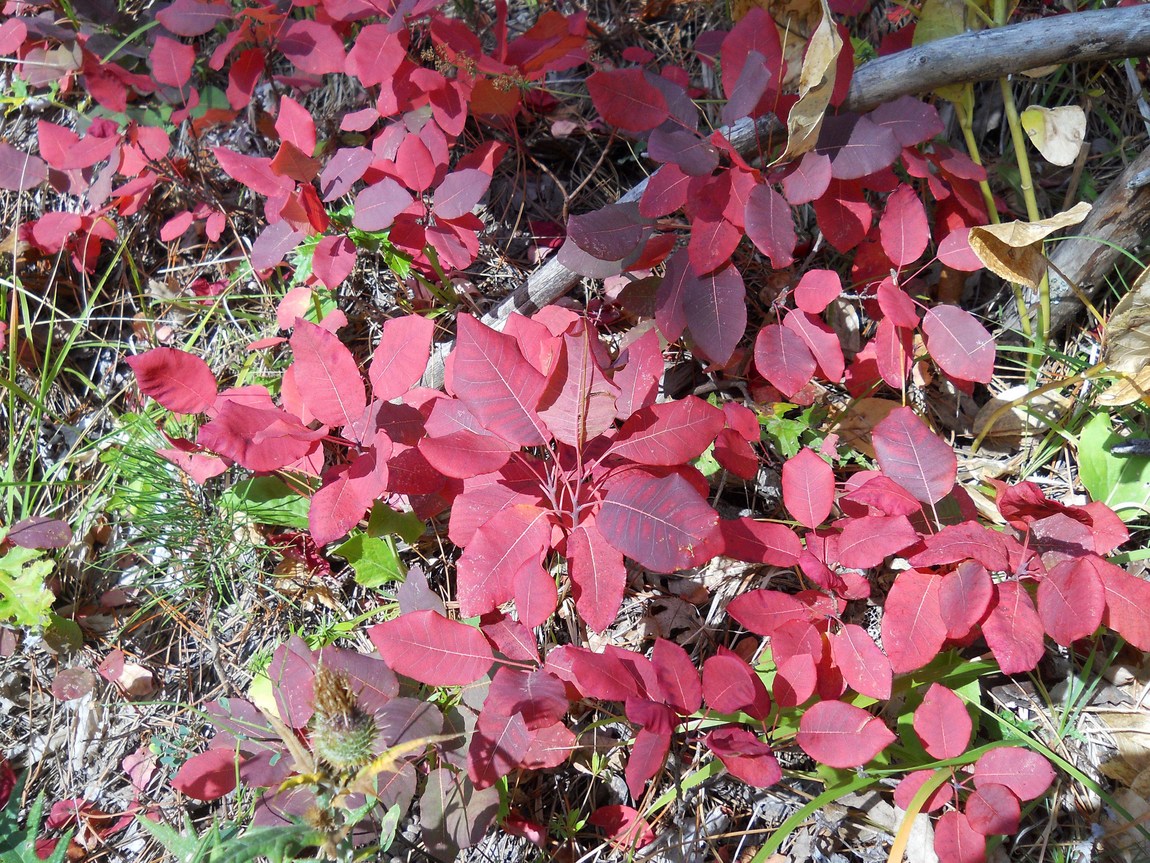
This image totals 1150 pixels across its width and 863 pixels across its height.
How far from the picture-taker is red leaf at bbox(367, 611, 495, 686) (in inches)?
47.3

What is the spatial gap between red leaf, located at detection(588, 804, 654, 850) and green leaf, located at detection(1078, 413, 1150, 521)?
1049 millimetres

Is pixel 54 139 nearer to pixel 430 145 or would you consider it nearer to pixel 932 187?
pixel 430 145

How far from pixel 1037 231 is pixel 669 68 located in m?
0.81

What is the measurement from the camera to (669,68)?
1602mm

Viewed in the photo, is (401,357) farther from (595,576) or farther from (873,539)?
(873,539)

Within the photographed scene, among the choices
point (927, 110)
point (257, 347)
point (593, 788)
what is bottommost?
point (593, 788)

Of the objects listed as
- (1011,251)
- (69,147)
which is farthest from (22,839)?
(1011,251)

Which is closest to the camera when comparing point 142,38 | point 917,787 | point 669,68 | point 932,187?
point 917,787

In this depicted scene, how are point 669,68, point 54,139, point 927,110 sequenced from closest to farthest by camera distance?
point 927,110
point 669,68
point 54,139

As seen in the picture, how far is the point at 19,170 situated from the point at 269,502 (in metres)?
1.16

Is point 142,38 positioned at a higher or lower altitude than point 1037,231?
higher

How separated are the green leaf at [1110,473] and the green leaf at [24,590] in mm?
2180

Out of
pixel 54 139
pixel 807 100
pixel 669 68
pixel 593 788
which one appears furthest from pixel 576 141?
pixel 593 788

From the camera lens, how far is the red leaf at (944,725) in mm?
1177
